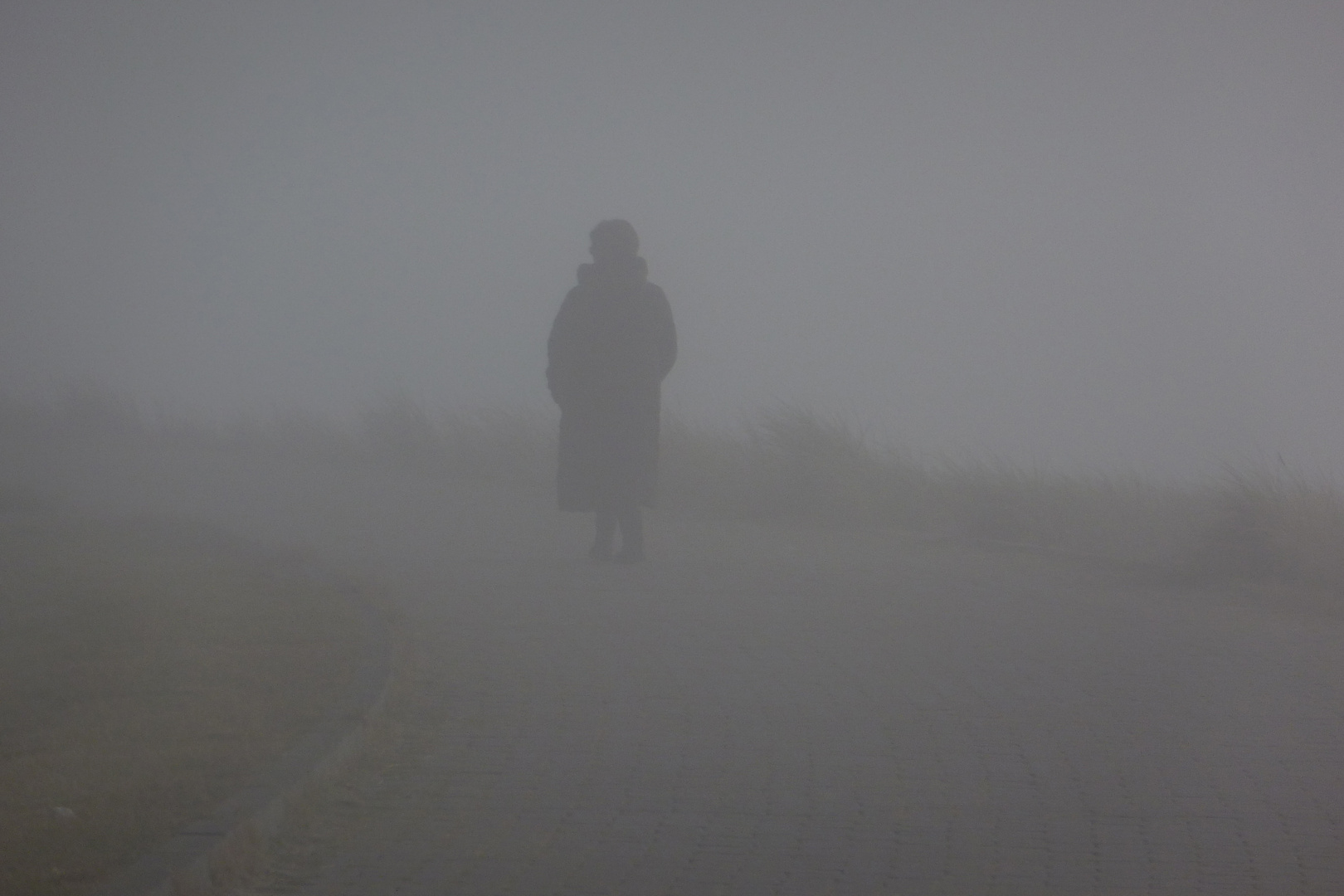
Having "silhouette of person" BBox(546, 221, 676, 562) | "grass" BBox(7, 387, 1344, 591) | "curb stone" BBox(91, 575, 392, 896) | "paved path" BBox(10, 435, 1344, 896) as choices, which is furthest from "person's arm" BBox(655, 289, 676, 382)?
"curb stone" BBox(91, 575, 392, 896)

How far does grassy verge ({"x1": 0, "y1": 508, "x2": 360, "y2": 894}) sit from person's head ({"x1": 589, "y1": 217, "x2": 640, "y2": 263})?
12.2ft

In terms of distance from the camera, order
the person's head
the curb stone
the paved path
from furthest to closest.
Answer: the person's head → the paved path → the curb stone

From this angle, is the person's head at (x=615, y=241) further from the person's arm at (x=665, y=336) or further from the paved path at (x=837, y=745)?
the paved path at (x=837, y=745)

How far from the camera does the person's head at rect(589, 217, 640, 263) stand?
12.2m

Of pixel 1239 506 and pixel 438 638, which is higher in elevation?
pixel 1239 506

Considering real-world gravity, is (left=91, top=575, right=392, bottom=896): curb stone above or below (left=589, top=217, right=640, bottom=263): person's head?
below

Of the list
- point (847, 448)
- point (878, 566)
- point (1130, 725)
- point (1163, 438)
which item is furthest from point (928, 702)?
point (1163, 438)

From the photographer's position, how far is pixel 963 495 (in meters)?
16.4

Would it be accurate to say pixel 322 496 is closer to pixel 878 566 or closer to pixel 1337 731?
pixel 878 566

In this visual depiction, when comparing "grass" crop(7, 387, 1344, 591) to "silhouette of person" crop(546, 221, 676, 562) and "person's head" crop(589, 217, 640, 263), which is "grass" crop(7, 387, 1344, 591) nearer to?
"silhouette of person" crop(546, 221, 676, 562)

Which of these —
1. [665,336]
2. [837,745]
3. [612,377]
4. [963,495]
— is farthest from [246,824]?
[963,495]

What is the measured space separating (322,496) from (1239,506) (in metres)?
11.1

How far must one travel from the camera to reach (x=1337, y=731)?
7.06 meters

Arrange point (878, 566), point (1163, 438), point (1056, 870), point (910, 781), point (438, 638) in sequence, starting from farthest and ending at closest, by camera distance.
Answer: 1. point (1163, 438)
2. point (878, 566)
3. point (438, 638)
4. point (910, 781)
5. point (1056, 870)
